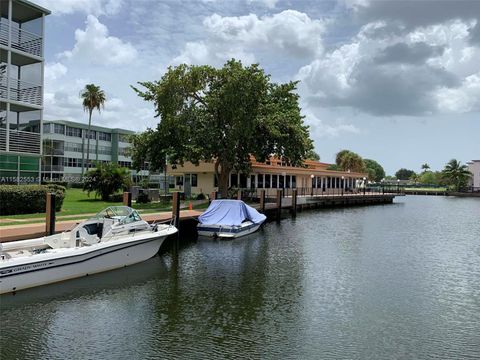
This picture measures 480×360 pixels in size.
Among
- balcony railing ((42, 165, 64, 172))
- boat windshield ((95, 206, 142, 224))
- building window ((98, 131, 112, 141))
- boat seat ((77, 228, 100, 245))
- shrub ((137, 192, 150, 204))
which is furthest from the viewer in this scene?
building window ((98, 131, 112, 141))

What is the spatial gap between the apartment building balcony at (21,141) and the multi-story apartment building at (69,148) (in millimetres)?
40139

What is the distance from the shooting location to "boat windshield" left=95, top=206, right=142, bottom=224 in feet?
58.9

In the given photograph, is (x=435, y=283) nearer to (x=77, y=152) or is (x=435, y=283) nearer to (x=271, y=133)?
(x=271, y=133)

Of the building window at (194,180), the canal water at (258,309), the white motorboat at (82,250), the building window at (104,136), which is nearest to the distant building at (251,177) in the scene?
the building window at (194,180)

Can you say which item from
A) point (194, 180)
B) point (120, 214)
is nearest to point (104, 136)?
point (194, 180)

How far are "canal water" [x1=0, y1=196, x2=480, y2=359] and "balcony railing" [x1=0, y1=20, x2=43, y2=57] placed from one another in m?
15.7

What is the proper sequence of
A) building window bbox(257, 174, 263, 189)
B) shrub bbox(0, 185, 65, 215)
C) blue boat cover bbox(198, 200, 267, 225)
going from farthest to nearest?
1. building window bbox(257, 174, 263, 189)
2. blue boat cover bbox(198, 200, 267, 225)
3. shrub bbox(0, 185, 65, 215)

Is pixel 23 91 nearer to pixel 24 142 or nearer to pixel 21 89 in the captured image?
pixel 21 89

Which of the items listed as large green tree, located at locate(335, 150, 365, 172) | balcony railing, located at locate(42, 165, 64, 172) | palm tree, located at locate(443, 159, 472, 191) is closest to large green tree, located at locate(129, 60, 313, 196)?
balcony railing, located at locate(42, 165, 64, 172)

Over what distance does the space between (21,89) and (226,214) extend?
14.0 metres

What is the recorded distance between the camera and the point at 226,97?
32.1m

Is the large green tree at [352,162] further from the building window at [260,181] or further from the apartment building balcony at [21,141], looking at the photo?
the apartment building balcony at [21,141]

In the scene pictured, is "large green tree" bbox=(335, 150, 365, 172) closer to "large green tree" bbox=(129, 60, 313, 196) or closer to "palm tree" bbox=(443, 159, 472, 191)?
"palm tree" bbox=(443, 159, 472, 191)

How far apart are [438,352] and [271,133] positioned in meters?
26.0
